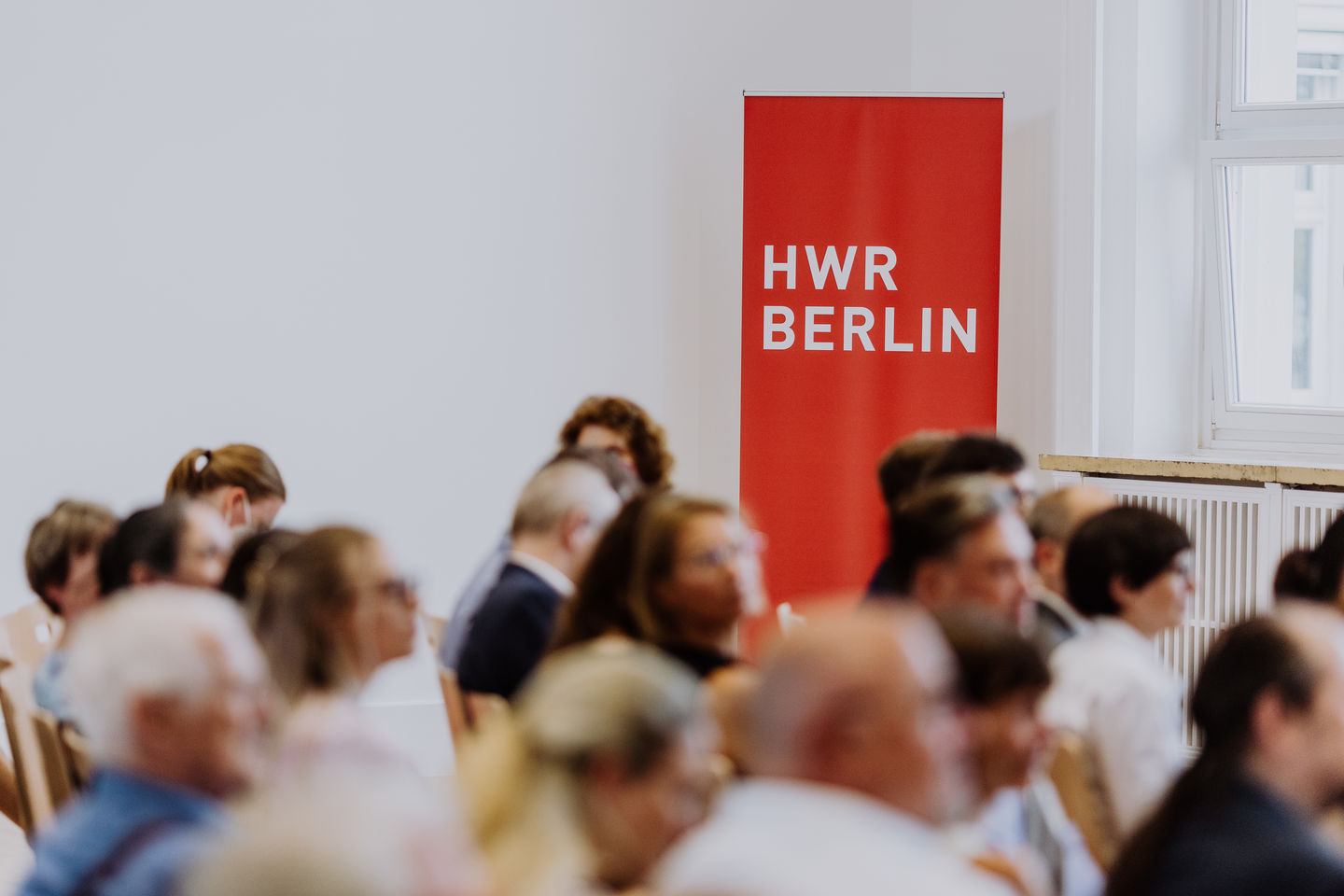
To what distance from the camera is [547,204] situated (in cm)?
641

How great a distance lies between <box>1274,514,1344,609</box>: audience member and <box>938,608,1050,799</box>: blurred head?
1492mm

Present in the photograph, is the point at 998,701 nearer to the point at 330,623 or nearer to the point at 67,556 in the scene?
the point at 330,623

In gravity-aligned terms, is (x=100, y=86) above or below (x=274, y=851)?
above

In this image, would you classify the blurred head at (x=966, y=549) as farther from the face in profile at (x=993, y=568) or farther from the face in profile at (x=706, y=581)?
the face in profile at (x=706, y=581)

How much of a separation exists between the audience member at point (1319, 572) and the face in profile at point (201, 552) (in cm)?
218

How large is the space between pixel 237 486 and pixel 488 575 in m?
0.98

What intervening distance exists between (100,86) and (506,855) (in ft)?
16.7

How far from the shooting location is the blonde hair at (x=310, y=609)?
7.52ft

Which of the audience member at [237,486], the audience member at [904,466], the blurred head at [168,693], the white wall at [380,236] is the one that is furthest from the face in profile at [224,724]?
the white wall at [380,236]

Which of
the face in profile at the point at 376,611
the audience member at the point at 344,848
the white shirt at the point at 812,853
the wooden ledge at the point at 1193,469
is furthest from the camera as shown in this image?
the wooden ledge at the point at 1193,469

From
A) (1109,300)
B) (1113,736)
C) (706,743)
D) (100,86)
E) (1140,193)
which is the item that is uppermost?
(100,86)

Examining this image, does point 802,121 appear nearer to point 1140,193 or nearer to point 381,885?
point 1140,193

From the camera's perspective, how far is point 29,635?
Result: 3.77m

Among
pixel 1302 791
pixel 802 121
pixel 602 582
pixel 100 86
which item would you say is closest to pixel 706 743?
pixel 1302 791
